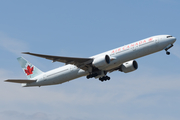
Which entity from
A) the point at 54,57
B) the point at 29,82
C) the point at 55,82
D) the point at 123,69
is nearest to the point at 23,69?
the point at 29,82

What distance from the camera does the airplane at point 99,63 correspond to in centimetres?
4841

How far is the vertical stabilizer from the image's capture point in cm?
5898

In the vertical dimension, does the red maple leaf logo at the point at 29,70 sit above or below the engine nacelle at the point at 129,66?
above

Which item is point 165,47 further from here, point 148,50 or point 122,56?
point 122,56

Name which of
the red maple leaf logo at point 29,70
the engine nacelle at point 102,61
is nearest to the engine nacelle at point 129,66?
the engine nacelle at point 102,61

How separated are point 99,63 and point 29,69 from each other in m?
16.0

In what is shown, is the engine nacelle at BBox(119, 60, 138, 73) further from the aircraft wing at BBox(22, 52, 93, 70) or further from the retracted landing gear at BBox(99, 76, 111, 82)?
the aircraft wing at BBox(22, 52, 93, 70)

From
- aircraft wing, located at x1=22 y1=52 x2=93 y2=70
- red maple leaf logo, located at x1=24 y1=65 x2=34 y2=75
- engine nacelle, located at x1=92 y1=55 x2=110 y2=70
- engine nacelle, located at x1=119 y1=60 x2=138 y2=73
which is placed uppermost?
red maple leaf logo, located at x1=24 y1=65 x2=34 y2=75

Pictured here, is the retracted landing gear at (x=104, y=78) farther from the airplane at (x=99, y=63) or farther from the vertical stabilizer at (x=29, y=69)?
the vertical stabilizer at (x=29, y=69)

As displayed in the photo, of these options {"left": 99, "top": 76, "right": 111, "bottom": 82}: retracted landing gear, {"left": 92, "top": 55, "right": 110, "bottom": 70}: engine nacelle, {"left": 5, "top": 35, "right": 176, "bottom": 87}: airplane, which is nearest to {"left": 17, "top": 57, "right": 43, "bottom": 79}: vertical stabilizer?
{"left": 5, "top": 35, "right": 176, "bottom": 87}: airplane

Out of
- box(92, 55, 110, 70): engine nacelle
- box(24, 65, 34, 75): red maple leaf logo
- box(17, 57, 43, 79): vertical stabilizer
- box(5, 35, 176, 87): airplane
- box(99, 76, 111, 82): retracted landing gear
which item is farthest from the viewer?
box(24, 65, 34, 75): red maple leaf logo

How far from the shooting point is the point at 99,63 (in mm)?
50094

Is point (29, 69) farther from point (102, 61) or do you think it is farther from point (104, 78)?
point (102, 61)

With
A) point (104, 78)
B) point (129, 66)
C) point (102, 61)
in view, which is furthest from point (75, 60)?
point (129, 66)
